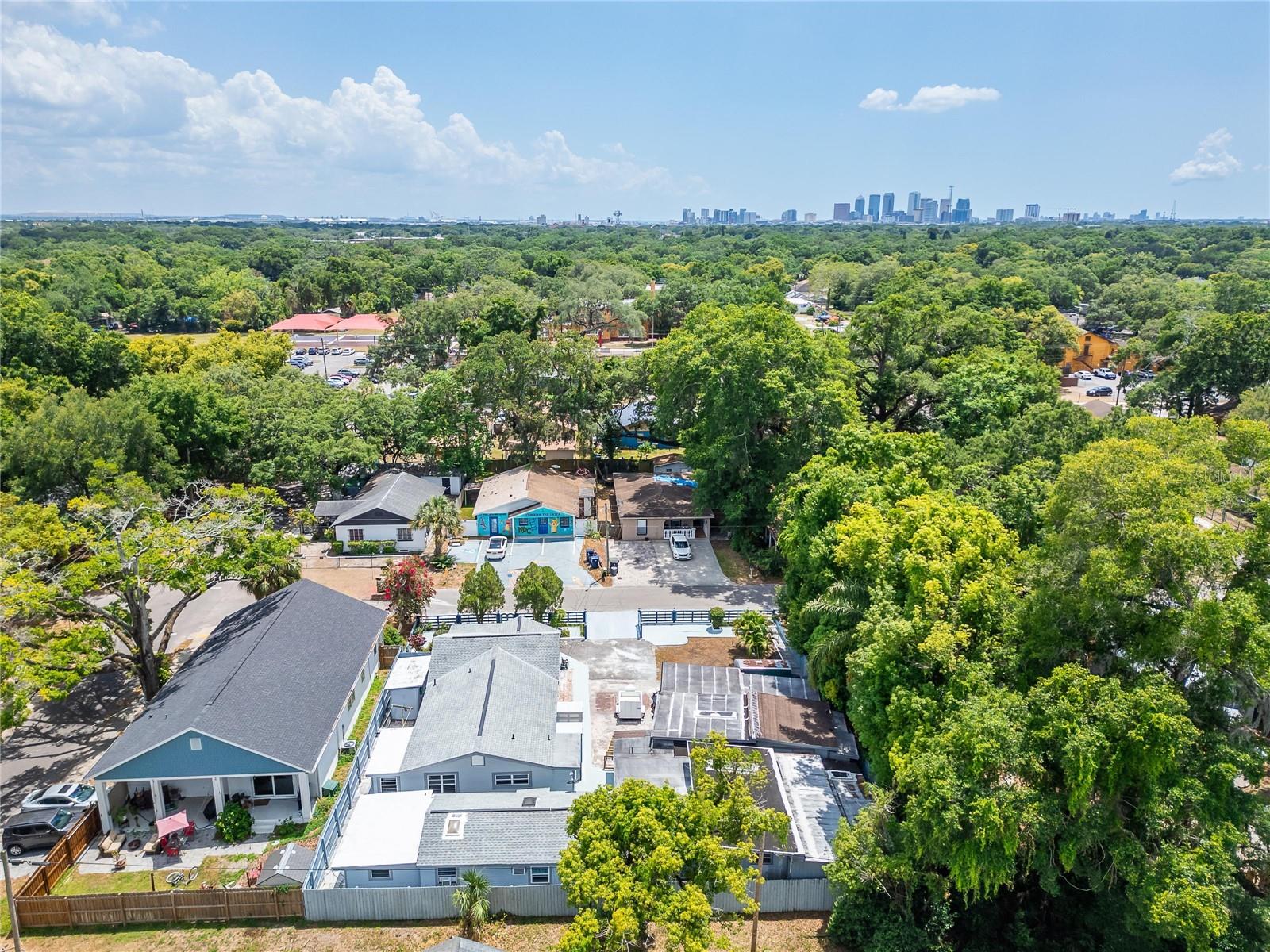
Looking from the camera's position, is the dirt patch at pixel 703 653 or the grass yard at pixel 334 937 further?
the dirt patch at pixel 703 653

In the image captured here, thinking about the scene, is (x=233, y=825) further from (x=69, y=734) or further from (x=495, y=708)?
(x=69, y=734)

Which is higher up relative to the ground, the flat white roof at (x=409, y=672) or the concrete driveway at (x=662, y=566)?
the flat white roof at (x=409, y=672)

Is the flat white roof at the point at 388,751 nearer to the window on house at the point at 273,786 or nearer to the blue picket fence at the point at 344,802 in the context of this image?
the blue picket fence at the point at 344,802

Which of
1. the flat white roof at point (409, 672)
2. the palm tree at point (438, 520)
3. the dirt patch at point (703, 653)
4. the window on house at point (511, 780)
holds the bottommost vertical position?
the dirt patch at point (703, 653)

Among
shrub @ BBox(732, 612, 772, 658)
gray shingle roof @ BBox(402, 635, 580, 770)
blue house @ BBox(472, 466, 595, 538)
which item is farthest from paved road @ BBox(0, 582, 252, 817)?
shrub @ BBox(732, 612, 772, 658)

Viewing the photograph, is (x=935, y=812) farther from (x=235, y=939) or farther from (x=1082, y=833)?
(x=235, y=939)

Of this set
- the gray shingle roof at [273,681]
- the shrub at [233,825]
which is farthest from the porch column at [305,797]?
the shrub at [233,825]

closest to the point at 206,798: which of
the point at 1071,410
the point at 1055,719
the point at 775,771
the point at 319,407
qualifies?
the point at 775,771

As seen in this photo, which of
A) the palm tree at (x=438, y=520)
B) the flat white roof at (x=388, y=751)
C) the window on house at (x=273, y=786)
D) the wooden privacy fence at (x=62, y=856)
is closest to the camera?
the wooden privacy fence at (x=62, y=856)
